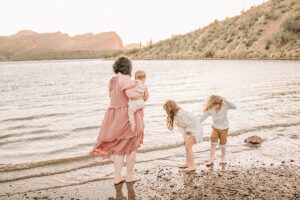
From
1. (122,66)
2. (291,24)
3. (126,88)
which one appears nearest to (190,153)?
(126,88)

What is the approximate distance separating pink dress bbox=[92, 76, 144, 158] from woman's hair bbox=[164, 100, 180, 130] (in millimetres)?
786

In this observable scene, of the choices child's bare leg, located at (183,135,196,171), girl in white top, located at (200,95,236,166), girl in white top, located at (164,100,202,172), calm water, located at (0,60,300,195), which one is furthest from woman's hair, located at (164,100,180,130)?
calm water, located at (0,60,300,195)

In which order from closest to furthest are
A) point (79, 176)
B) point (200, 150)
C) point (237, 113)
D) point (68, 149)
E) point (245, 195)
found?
point (245, 195), point (79, 176), point (200, 150), point (68, 149), point (237, 113)

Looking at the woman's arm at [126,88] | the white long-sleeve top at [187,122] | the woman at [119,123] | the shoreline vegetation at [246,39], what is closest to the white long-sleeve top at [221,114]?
the white long-sleeve top at [187,122]

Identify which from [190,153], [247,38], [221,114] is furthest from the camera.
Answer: [247,38]

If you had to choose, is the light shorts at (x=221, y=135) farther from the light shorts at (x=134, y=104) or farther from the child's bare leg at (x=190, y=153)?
the light shorts at (x=134, y=104)

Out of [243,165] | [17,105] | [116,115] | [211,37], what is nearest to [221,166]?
[243,165]

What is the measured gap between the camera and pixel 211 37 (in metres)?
81.6

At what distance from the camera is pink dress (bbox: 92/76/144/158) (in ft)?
21.6

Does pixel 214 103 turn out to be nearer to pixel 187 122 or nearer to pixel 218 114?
pixel 218 114

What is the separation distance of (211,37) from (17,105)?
65763 mm

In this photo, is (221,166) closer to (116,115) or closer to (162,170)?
(162,170)

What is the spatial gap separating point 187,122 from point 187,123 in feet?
0.07

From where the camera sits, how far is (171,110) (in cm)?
739
